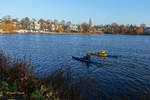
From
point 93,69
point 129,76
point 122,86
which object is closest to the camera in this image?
point 122,86

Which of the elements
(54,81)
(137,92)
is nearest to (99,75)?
(137,92)

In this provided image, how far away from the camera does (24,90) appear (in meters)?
9.27

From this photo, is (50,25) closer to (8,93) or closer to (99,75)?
(99,75)

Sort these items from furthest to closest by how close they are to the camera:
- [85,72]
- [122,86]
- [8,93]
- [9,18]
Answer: [9,18]
[85,72]
[122,86]
[8,93]

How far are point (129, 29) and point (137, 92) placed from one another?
152137mm

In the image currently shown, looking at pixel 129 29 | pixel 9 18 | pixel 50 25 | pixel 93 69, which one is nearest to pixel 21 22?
pixel 9 18

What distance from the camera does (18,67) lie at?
12102 millimetres

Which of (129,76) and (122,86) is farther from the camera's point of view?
(129,76)

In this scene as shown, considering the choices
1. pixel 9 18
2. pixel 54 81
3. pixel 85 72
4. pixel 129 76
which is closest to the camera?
pixel 54 81

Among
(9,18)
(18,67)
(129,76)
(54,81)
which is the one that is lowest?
(129,76)

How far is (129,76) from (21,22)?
14471cm

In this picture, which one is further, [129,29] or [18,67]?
[129,29]

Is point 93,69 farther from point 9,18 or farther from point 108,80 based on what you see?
point 9,18

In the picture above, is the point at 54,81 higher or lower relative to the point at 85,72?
higher
